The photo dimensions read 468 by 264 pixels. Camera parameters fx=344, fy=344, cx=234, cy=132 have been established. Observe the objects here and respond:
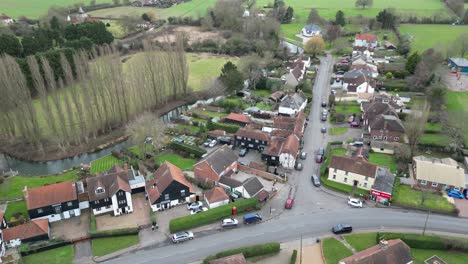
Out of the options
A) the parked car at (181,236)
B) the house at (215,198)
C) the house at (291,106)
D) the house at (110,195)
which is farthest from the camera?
the house at (291,106)

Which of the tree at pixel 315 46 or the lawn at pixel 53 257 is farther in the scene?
the tree at pixel 315 46

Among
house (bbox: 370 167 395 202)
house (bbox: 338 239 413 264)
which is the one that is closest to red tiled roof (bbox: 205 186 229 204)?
house (bbox: 338 239 413 264)

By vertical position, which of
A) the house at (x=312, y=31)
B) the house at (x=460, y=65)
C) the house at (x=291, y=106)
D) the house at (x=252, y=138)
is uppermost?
the house at (x=312, y=31)

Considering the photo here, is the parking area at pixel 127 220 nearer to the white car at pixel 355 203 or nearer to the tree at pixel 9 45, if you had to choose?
the white car at pixel 355 203

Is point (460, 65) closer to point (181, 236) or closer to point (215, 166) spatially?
point (215, 166)

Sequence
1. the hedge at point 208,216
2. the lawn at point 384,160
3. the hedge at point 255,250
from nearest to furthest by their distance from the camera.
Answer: the hedge at point 255,250
the hedge at point 208,216
the lawn at point 384,160

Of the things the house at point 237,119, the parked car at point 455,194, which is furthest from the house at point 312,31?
the parked car at point 455,194

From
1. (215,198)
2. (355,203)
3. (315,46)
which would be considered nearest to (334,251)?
(355,203)

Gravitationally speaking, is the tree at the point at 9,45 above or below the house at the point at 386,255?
above
